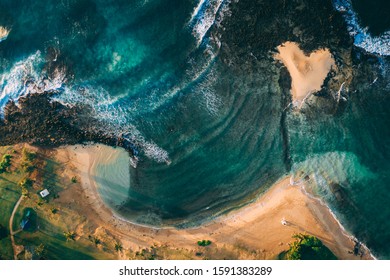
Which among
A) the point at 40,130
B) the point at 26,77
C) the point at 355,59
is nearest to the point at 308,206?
the point at 355,59

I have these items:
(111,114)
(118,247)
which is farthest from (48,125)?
(118,247)

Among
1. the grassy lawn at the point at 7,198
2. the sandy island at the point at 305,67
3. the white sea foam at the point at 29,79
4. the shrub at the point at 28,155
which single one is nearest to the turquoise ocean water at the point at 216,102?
the white sea foam at the point at 29,79

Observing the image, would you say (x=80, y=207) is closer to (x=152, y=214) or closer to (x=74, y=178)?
(x=74, y=178)


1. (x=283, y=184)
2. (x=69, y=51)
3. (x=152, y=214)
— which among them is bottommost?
(x=152, y=214)

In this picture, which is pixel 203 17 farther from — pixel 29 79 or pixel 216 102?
pixel 29 79

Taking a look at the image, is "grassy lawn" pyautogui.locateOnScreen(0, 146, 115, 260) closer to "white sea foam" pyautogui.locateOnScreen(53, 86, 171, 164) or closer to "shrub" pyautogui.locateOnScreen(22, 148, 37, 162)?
"shrub" pyautogui.locateOnScreen(22, 148, 37, 162)
